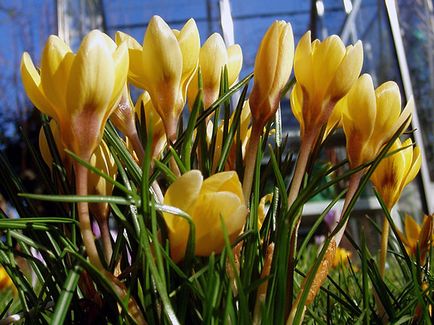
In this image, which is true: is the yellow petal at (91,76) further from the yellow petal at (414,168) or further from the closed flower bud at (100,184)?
the yellow petal at (414,168)

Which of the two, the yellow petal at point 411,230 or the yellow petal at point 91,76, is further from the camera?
the yellow petal at point 411,230

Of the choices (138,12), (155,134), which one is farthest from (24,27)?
(155,134)

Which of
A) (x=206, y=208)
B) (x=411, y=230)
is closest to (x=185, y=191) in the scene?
(x=206, y=208)

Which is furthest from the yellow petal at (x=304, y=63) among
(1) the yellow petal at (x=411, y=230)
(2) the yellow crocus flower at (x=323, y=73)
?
(1) the yellow petal at (x=411, y=230)

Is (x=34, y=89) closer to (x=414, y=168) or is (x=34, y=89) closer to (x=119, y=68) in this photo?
(x=119, y=68)

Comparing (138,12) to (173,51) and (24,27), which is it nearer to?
(24,27)

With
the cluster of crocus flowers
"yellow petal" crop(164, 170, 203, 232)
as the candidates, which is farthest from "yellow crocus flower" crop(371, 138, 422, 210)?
"yellow petal" crop(164, 170, 203, 232)
